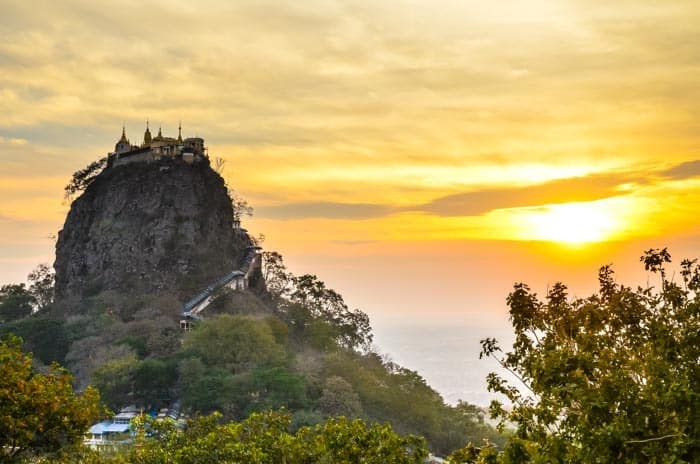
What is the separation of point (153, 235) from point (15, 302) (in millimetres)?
13457

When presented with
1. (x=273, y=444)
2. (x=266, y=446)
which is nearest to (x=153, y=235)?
(x=266, y=446)

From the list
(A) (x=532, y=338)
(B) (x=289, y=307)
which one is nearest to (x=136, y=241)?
(B) (x=289, y=307)

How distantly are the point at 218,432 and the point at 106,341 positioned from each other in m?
42.8

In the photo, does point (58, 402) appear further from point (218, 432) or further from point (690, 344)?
point (690, 344)

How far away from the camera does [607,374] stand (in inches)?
471

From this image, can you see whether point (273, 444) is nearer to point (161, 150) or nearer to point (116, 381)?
point (116, 381)

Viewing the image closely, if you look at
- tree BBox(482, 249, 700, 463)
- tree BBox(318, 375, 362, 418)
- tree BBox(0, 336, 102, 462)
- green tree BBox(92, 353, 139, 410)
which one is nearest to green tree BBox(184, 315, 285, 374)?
green tree BBox(92, 353, 139, 410)

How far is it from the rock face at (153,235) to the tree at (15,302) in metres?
3.35

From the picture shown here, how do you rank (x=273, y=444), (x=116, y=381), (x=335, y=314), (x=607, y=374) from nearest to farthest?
(x=607, y=374) → (x=273, y=444) → (x=116, y=381) → (x=335, y=314)

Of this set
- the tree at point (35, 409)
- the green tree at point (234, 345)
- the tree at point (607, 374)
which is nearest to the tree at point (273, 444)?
the tree at point (35, 409)

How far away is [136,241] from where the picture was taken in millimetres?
76062

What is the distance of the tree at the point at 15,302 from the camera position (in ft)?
240

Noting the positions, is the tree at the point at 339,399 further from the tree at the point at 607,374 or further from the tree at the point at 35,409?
the tree at the point at 607,374

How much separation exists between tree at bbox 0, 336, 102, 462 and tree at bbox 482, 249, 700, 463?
29.1ft
